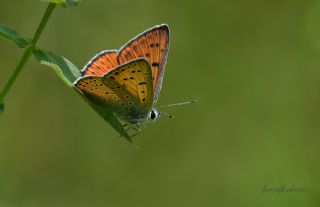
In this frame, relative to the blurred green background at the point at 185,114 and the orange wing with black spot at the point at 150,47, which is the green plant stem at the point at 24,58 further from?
the blurred green background at the point at 185,114

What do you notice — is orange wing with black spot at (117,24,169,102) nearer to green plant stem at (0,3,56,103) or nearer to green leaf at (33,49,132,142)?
green leaf at (33,49,132,142)

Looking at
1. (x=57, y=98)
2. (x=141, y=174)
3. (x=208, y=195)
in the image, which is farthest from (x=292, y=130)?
(x=57, y=98)

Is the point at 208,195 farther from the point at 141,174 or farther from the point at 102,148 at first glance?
the point at 102,148

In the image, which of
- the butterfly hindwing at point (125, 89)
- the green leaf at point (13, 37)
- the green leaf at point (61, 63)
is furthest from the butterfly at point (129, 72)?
the green leaf at point (13, 37)

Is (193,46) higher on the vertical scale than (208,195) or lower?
higher

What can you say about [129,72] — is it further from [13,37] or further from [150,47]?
[13,37]

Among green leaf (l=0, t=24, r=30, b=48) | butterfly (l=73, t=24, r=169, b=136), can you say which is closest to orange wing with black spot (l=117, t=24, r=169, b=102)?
butterfly (l=73, t=24, r=169, b=136)

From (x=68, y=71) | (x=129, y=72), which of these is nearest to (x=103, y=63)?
(x=129, y=72)
